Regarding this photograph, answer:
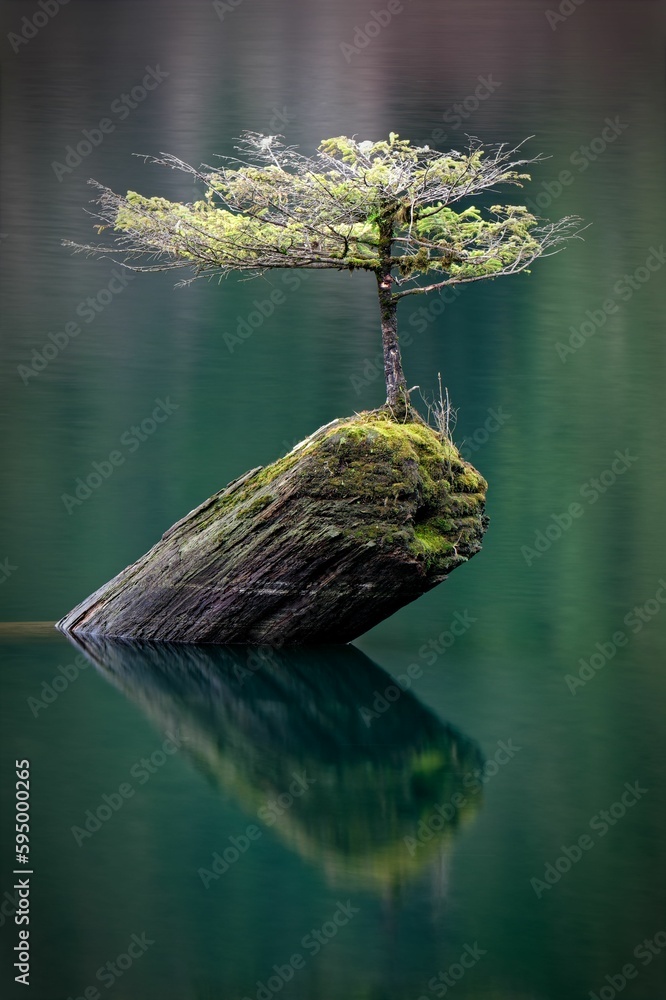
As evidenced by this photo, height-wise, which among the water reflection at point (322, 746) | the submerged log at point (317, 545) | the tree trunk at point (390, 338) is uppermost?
the tree trunk at point (390, 338)

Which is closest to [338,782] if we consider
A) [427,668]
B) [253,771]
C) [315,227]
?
[253,771]

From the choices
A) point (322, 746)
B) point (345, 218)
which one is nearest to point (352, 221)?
point (345, 218)

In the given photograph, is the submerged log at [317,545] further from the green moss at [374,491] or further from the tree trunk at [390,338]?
the tree trunk at [390,338]

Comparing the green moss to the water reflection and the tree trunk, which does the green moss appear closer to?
the tree trunk

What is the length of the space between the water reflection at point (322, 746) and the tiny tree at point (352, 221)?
2691 mm

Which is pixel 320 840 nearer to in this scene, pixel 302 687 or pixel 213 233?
pixel 302 687

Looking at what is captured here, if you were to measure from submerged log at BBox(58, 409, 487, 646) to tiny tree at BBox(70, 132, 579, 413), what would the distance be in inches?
32.6

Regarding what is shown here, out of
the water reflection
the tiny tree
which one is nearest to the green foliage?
the tiny tree

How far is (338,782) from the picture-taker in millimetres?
9570

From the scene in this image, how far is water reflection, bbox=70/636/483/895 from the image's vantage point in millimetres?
8516

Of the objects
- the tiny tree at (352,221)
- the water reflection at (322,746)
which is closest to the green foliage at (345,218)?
the tiny tree at (352,221)

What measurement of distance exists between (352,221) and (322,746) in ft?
15.2

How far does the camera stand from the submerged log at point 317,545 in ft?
38.5

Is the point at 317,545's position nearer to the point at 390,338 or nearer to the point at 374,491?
the point at 374,491
